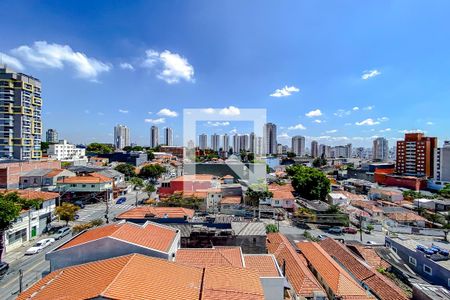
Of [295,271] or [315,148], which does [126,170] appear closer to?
[295,271]

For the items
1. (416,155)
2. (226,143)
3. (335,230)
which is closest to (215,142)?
(226,143)

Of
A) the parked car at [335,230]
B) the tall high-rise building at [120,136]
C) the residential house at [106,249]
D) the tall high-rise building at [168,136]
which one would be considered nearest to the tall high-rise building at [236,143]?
the tall high-rise building at [168,136]

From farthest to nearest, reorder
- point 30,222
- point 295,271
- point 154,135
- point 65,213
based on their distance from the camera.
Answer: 1. point 154,135
2. point 65,213
3. point 30,222
4. point 295,271

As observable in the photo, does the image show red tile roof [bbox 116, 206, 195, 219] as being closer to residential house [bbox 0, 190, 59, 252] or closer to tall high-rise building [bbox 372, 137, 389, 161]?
residential house [bbox 0, 190, 59, 252]

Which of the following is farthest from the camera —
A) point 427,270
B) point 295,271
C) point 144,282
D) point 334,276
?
point 427,270

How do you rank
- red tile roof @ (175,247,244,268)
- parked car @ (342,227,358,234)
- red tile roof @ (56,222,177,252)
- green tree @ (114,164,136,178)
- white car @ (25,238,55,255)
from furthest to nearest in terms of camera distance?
green tree @ (114,164,136,178) < parked car @ (342,227,358,234) < white car @ (25,238,55,255) < red tile roof @ (175,247,244,268) < red tile roof @ (56,222,177,252)

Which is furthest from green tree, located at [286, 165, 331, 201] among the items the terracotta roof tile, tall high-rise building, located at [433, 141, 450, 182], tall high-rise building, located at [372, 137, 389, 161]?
tall high-rise building, located at [372, 137, 389, 161]

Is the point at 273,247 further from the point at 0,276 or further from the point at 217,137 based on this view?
the point at 217,137

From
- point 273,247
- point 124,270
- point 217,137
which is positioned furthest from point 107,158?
point 124,270
